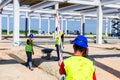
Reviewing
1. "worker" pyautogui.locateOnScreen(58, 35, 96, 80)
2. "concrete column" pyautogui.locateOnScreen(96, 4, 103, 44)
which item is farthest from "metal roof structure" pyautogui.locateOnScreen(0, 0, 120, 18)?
"worker" pyautogui.locateOnScreen(58, 35, 96, 80)

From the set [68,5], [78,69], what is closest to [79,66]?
[78,69]

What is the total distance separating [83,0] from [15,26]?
7657 millimetres

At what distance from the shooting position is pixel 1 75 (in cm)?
1220

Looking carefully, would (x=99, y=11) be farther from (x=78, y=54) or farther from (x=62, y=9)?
(x=78, y=54)

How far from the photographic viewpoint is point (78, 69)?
3.29m

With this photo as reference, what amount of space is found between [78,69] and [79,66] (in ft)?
0.11

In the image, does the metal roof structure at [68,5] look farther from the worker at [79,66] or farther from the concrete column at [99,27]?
the worker at [79,66]

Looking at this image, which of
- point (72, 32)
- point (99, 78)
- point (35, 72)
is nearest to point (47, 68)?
point (35, 72)

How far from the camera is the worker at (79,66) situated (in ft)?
10.8

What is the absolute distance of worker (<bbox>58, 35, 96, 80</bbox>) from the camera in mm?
3277

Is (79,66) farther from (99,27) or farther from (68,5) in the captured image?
(68,5)

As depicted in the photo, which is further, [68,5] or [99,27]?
[68,5]

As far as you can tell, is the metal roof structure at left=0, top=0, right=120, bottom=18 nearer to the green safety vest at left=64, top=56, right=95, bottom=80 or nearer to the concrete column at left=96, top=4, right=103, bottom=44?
the concrete column at left=96, top=4, right=103, bottom=44

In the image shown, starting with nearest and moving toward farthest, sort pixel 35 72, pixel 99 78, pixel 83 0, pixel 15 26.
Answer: pixel 99 78, pixel 35 72, pixel 15 26, pixel 83 0
